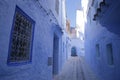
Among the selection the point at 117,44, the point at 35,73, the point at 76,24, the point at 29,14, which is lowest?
the point at 35,73

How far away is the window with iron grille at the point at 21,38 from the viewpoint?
112 inches

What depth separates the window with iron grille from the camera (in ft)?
9.34

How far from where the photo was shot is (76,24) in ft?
102

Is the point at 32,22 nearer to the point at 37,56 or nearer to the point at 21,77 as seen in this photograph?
the point at 37,56

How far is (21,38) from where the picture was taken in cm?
325

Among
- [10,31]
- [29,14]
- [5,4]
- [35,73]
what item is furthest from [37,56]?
[5,4]

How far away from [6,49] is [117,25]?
3.27m

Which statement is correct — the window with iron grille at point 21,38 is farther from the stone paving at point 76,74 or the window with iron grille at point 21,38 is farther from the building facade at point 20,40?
the stone paving at point 76,74

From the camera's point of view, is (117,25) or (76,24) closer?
(117,25)

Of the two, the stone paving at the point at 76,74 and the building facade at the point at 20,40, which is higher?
the building facade at the point at 20,40

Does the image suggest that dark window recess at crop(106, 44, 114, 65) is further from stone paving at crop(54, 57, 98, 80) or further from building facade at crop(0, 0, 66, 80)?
building facade at crop(0, 0, 66, 80)

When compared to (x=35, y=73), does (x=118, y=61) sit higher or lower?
higher

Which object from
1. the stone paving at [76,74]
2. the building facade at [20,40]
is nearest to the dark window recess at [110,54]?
the stone paving at [76,74]

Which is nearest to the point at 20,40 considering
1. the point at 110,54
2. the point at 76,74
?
the point at 110,54
